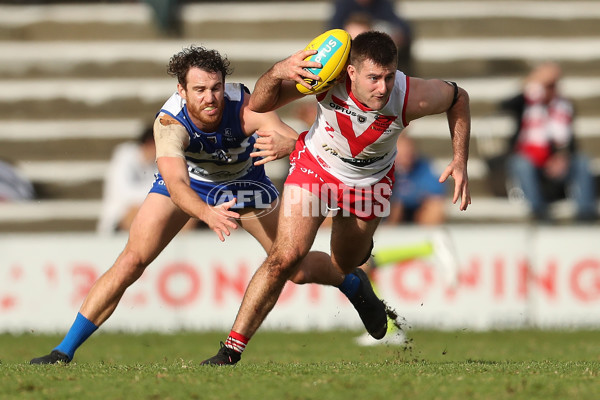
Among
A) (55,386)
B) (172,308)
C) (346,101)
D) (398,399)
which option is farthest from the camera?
(172,308)

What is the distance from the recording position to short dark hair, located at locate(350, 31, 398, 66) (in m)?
6.87

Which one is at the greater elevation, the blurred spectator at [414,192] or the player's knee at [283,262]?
the blurred spectator at [414,192]

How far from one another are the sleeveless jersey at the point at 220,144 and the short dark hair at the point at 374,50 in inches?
41.5

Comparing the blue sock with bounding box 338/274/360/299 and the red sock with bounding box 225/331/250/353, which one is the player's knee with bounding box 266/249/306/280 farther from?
the blue sock with bounding box 338/274/360/299

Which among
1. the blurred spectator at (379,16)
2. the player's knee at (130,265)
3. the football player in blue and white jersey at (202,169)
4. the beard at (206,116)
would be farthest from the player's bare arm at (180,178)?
the blurred spectator at (379,16)

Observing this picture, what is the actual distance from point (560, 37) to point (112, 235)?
8082 mm

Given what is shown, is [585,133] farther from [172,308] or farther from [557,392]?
[557,392]

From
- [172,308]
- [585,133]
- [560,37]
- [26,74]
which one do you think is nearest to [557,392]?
[172,308]

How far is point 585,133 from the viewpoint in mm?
15453

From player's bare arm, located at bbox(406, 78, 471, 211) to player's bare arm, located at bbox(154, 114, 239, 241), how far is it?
1.52 meters

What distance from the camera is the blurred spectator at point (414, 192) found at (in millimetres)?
12414

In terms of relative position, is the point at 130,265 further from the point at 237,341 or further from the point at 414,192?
the point at 414,192

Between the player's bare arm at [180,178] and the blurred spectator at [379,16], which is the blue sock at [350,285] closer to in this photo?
the player's bare arm at [180,178]

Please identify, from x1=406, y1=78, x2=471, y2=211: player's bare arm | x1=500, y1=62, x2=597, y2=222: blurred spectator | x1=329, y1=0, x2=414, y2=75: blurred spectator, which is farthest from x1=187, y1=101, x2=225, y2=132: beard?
x1=500, y1=62, x2=597, y2=222: blurred spectator
